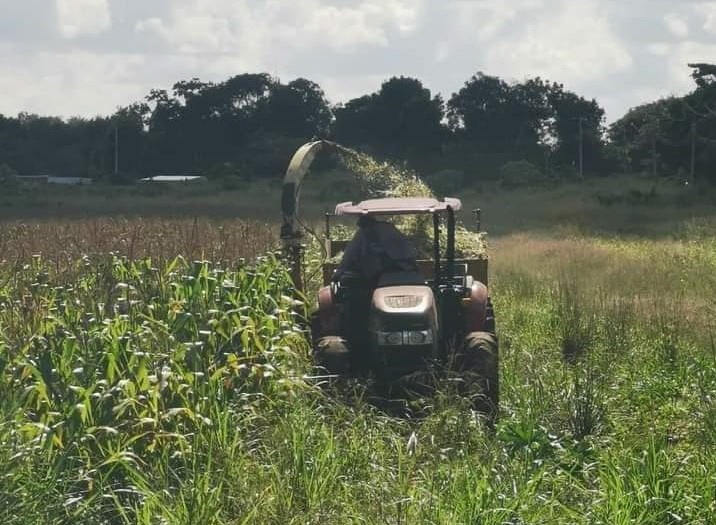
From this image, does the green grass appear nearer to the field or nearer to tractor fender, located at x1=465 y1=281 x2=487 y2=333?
the field

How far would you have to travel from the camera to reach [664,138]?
41.7 meters

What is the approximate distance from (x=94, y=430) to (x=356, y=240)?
3.37 metres

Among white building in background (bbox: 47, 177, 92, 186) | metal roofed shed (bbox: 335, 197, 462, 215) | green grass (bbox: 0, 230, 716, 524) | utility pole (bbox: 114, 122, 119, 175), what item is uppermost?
utility pole (bbox: 114, 122, 119, 175)

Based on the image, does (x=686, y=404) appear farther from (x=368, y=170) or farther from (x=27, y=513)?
(x=368, y=170)

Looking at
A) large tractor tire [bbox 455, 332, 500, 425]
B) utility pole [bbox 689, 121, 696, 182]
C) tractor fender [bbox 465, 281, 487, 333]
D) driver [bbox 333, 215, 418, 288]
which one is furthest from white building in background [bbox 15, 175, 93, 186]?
large tractor tire [bbox 455, 332, 500, 425]

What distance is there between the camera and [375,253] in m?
8.04

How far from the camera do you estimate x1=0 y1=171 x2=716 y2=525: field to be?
5.11 metres

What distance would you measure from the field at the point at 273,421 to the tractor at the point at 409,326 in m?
0.27

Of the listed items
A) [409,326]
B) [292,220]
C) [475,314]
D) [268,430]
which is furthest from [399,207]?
[268,430]

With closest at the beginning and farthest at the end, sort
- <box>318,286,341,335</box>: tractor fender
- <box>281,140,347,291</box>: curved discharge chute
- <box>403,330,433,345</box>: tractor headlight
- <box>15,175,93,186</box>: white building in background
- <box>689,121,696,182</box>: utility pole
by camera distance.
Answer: <box>403,330,433,345</box>: tractor headlight → <box>318,286,341,335</box>: tractor fender → <box>281,140,347,291</box>: curved discharge chute → <box>689,121,696,182</box>: utility pole → <box>15,175,93,186</box>: white building in background

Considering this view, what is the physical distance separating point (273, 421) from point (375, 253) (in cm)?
205

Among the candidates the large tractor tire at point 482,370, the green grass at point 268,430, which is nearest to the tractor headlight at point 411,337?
the large tractor tire at point 482,370

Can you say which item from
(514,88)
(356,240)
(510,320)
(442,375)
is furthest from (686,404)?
(514,88)

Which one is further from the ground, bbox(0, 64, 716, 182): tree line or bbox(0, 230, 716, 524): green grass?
bbox(0, 64, 716, 182): tree line
